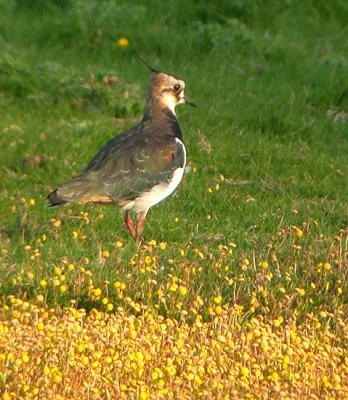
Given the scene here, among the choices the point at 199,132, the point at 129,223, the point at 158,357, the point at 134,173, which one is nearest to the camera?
the point at 158,357

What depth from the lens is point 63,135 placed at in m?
13.5

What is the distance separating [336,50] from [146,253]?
8.28 metres

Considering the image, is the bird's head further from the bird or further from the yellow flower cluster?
the yellow flower cluster

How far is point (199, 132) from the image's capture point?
13984 mm

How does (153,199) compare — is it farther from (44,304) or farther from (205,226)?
(44,304)

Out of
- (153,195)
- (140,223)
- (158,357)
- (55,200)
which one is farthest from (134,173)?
(158,357)

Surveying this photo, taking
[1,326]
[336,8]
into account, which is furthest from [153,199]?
[336,8]

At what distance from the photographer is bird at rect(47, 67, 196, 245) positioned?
10570mm

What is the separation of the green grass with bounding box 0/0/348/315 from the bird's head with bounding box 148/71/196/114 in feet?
3.59

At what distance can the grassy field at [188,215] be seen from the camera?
303 inches

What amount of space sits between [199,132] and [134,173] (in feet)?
10.7

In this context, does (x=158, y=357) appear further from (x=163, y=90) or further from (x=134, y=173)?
(x=163, y=90)

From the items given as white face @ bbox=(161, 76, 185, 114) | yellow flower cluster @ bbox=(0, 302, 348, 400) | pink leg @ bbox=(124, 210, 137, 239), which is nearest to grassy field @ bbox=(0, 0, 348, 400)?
yellow flower cluster @ bbox=(0, 302, 348, 400)

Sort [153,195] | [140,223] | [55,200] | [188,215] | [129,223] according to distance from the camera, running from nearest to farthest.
A: 1. [55,200]
2. [153,195]
3. [140,223]
4. [129,223]
5. [188,215]
